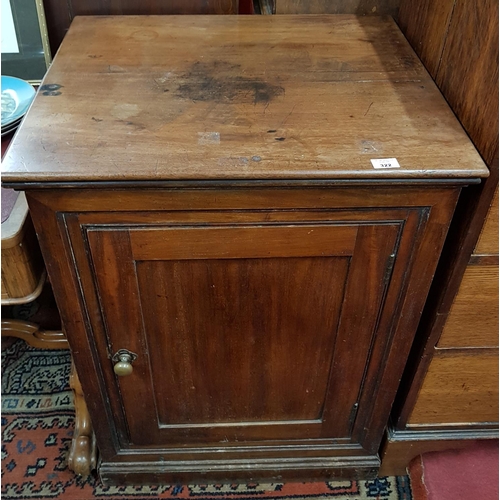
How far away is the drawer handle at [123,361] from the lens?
858 millimetres

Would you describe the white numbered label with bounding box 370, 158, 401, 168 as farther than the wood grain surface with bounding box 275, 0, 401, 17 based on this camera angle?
No

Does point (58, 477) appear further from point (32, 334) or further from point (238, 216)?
point (238, 216)

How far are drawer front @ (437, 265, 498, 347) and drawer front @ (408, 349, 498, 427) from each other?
3cm

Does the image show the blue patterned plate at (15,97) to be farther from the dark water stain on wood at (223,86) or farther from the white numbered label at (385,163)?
the white numbered label at (385,163)

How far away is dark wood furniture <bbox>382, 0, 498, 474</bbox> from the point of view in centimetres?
70

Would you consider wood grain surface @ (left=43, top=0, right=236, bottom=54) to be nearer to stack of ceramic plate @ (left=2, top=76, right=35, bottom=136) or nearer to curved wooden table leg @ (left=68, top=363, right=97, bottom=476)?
stack of ceramic plate @ (left=2, top=76, right=35, bottom=136)

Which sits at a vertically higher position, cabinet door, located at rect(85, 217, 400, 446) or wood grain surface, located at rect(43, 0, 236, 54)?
wood grain surface, located at rect(43, 0, 236, 54)

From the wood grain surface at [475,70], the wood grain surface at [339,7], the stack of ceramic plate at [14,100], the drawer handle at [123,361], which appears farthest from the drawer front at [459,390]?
the stack of ceramic plate at [14,100]

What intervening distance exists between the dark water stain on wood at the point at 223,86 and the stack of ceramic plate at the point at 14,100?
1.32 feet

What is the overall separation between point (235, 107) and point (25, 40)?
58 cm

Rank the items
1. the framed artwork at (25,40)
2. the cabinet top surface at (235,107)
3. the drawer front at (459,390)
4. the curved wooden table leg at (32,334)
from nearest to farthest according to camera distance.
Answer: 1. the cabinet top surface at (235,107)
2. the drawer front at (459,390)
3. the framed artwork at (25,40)
4. the curved wooden table leg at (32,334)

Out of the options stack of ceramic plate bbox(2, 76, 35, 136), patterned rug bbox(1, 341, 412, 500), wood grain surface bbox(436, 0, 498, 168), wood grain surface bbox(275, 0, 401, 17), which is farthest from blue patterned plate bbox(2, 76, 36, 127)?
Answer: wood grain surface bbox(436, 0, 498, 168)

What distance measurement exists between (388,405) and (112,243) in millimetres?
587

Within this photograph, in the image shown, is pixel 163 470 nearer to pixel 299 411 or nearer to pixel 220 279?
pixel 299 411
